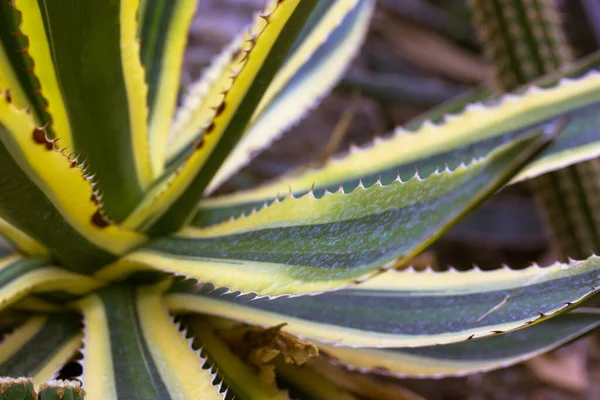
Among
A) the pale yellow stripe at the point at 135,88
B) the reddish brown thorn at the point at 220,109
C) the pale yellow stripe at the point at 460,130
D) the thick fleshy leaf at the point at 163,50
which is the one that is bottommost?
the pale yellow stripe at the point at 460,130

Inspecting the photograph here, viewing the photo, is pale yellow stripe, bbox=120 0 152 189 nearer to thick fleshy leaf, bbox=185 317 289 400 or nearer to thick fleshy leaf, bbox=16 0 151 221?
thick fleshy leaf, bbox=16 0 151 221

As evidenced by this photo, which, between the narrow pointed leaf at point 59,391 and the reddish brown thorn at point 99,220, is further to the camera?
the reddish brown thorn at point 99,220

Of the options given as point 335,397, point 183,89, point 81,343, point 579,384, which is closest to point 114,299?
point 81,343

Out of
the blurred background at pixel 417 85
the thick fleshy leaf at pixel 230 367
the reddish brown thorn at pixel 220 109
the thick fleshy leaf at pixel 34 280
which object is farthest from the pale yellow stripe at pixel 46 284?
the blurred background at pixel 417 85

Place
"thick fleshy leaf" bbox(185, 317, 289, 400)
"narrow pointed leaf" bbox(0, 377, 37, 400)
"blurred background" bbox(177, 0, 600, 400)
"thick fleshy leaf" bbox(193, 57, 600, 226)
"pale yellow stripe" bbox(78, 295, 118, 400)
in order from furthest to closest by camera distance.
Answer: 1. "blurred background" bbox(177, 0, 600, 400)
2. "thick fleshy leaf" bbox(193, 57, 600, 226)
3. "thick fleshy leaf" bbox(185, 317, 289, 400)
4. "pale yellow stripe" bbox(78, 295, 118, 400)
5. "narrow pointed leaf" bbox(0, 377, 37, 400)

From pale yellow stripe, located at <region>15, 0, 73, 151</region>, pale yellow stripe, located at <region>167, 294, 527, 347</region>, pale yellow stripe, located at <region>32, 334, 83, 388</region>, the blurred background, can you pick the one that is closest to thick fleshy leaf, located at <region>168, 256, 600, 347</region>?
pale yellow stripe, located at <region>167, 294, 527, 347</region>

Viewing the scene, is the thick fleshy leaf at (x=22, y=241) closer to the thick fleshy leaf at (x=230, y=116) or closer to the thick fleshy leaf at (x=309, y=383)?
the thick fleshy leaf at (x=230, y=116)
